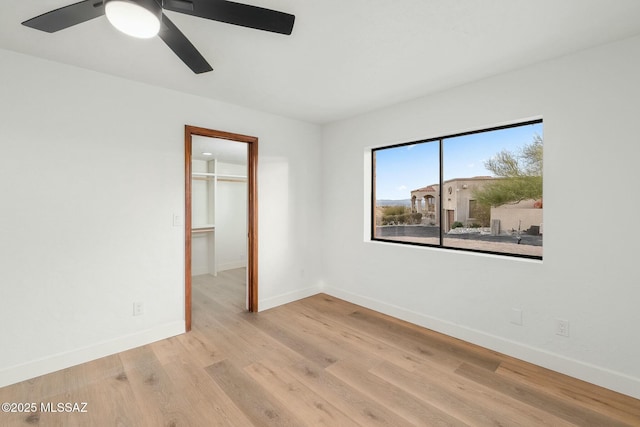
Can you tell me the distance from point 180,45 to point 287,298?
3178mm

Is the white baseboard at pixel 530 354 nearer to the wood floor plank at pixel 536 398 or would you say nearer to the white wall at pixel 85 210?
the wood floor plank at pixel 536 398

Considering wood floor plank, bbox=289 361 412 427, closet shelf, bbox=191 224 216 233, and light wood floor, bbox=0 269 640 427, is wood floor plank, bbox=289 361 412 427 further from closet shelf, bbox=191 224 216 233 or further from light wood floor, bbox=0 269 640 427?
closet shelf, bbox=191 224 216 233

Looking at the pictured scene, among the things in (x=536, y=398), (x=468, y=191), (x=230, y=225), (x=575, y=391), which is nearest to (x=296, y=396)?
(x=536, y=398)

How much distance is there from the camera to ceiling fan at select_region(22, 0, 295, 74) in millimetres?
1273

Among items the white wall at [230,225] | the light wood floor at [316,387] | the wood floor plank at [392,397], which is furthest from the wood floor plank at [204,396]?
the white wall at [230,225]

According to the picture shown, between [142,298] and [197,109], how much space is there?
2015 mm

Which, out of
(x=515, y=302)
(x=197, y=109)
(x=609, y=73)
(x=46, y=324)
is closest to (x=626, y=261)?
(x=515, y=302)

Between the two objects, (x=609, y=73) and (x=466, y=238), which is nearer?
(x=609, y=73)

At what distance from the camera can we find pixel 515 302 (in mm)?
2545

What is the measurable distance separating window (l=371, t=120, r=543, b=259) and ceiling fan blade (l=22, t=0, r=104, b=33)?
3007mm

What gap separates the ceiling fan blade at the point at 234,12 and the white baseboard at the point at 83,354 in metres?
2.75

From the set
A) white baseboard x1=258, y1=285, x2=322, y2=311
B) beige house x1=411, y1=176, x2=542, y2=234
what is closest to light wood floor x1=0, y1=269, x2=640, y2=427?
white baseboard x1=258, y1=285, x2=322, y2=311

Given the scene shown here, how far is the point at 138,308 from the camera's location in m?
2.78

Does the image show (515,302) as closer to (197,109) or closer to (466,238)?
(466,238)
